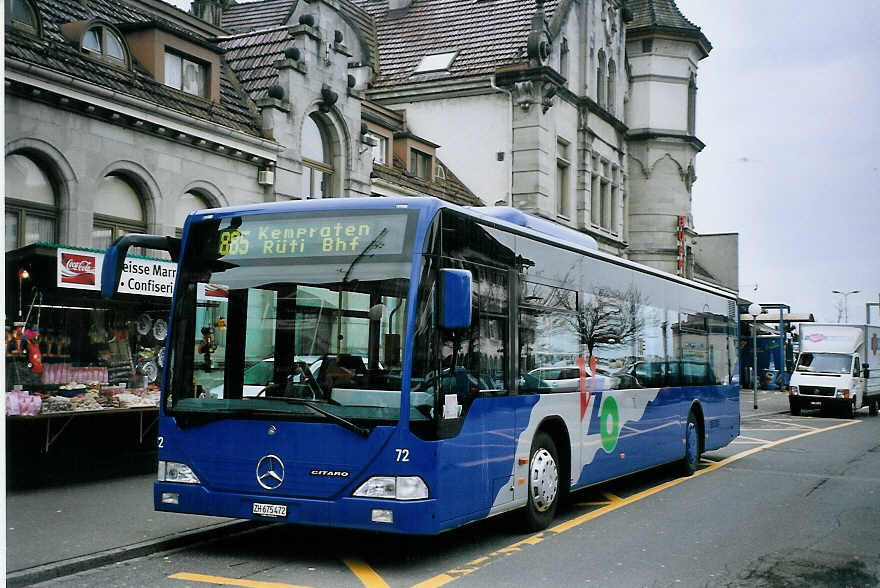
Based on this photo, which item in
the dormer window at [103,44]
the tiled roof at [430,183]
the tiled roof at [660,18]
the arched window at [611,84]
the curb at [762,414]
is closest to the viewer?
the dormer window at [103,44]

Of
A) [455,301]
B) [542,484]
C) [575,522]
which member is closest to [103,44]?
[542,484]

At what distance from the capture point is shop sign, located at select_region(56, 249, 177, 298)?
1235 centimetres

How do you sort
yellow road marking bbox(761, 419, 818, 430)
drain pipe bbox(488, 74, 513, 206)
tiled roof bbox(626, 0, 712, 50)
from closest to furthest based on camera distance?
yellow road marking bbox(761, 419, 818, 430)
drain pipe bbox(488, 74, 513, 206)
tiled roof bbox(626, 0, 712, 50)

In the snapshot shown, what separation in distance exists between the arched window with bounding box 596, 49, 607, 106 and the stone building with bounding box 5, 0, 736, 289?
109mm

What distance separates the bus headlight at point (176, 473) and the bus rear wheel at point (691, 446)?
8.87m

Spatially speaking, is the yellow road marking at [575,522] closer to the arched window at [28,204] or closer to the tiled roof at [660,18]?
the arched window at [28,204]

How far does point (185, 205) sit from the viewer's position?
18750 millimetres

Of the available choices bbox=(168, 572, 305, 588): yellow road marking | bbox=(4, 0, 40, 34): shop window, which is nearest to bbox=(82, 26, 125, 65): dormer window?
bbox=(4, 0, 40, 34): shop window

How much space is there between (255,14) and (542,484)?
27777mm

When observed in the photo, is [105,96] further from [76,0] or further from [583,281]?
[583,281]

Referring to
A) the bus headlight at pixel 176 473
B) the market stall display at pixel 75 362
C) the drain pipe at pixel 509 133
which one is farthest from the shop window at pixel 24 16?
the drain pipe at pixel 509 133

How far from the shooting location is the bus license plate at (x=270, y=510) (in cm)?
848

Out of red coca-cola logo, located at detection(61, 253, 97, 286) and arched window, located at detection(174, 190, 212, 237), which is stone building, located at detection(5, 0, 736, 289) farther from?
red coca-cola logo, located at detection(61, 253, 97, 286)

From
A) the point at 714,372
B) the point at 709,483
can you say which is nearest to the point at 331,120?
the point at 714,372
